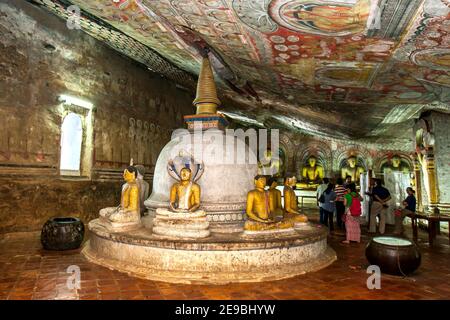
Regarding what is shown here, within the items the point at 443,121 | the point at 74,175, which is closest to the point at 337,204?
the point at 443,121

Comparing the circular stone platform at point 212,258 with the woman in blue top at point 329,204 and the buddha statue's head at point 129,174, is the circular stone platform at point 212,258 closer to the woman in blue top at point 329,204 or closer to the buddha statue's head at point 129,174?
the buddha statue's head at point 129,174

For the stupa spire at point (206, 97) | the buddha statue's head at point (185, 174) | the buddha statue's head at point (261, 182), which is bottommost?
the buddha statue's head at point (261, 182)

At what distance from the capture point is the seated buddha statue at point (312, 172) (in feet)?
62.2

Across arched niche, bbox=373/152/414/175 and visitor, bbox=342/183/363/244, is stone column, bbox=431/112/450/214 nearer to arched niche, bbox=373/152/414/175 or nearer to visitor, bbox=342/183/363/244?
visitor, bbox=342/183/363/244

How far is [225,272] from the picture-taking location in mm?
4215

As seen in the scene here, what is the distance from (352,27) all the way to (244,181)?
321cm

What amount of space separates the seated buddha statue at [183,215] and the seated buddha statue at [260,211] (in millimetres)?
749

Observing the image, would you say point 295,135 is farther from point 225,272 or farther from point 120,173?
point 225,272

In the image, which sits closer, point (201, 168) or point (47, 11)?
point (201, 168)

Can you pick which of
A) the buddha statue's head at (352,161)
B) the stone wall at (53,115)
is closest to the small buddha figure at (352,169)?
the buddha statue's head at (352,161)

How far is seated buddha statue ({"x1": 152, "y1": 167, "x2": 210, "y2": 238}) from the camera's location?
456cm

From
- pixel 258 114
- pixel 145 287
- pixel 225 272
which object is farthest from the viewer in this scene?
pixel 258 114

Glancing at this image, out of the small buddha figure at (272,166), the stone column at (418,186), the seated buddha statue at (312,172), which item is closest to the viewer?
the stone column at (418,186)

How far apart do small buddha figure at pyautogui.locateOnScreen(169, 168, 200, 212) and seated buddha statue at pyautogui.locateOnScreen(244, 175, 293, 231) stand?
88 centimetres
